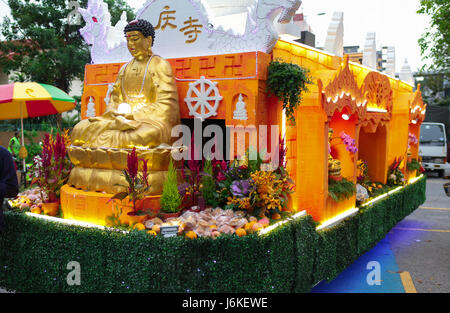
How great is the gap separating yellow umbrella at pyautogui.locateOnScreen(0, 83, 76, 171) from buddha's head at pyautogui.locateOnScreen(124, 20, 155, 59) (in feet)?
8.39

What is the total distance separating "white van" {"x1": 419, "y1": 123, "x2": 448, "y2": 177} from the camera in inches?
695

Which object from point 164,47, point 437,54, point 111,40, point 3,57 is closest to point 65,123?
point 3,57

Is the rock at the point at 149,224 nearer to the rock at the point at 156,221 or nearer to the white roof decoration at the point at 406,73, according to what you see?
the rock at the point at 156,221

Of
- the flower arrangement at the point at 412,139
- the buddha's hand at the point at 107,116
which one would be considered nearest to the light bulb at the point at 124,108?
the buddha's hand at the point at 107,116

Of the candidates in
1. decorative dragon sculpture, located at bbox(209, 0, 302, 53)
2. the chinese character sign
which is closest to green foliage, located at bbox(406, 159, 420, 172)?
decorative dragon sculpture, located at bbox(209, 0, 302, 53)

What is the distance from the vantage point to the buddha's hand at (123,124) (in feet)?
15.8

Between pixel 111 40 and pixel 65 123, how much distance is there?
40.8 ft

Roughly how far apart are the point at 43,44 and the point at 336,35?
1229 cm

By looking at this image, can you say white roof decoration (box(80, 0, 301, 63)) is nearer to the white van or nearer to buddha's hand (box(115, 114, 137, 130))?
buddha's hand (box(115, 114, 137, 130))

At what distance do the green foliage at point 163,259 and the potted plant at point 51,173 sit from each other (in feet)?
1.32

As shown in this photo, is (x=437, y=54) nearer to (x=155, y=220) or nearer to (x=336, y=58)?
(x=336, y=58)
